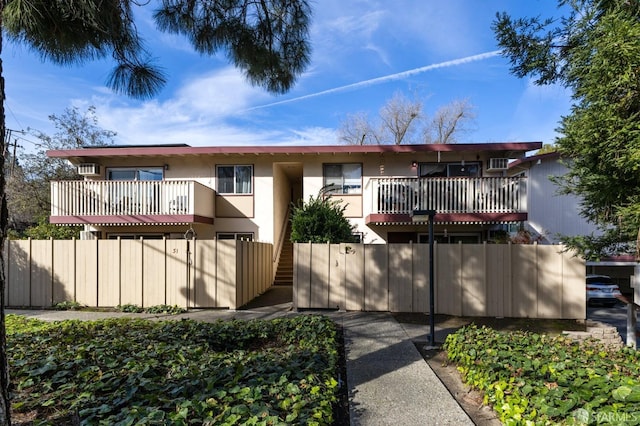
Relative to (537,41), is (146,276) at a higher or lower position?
lower

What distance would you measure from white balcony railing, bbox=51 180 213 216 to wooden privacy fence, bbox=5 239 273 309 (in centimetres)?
359

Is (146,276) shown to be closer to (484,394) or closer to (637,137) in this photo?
(484,394)

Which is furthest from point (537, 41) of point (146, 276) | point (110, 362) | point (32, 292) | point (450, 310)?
point (32, 292)

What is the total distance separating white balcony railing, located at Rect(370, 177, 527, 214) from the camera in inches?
496

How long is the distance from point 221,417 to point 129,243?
8.00 m

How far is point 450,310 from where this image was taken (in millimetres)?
9070

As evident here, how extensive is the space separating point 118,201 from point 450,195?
1186cm

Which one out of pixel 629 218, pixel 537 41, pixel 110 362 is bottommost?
pixel 110 362

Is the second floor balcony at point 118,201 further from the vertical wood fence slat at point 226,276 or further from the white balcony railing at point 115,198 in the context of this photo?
the vertical wood fence slat at point 226,276

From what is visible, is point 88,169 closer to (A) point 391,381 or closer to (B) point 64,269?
(B) point 64,269

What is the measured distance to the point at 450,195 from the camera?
12836 mm

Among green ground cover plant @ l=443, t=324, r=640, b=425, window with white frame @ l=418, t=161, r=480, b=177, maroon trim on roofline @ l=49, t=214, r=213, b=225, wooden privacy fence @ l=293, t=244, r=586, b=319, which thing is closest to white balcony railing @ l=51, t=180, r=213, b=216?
maroon trim on roofline @ l=49, t=214, r=213, b=225

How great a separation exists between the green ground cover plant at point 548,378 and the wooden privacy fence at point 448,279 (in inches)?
133

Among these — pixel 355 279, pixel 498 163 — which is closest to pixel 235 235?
pixel 355 279
